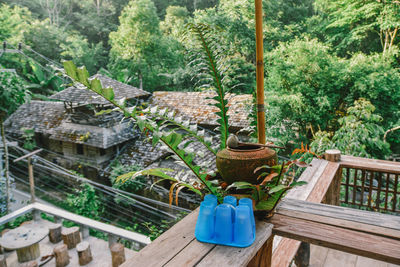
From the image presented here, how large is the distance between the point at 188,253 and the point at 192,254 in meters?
0.01

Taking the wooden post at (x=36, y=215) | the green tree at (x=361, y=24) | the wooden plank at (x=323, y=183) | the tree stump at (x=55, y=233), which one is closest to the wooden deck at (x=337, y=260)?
the wooden plank at (x=323, y=183)

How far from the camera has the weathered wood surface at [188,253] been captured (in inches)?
34.7

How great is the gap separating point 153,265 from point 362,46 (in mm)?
11365

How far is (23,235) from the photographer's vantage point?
4.10 meters

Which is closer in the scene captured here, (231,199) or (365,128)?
(231,199)

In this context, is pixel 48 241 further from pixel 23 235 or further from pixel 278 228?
pixel 278 228

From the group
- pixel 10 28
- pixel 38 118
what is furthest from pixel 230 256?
pixel 10 28

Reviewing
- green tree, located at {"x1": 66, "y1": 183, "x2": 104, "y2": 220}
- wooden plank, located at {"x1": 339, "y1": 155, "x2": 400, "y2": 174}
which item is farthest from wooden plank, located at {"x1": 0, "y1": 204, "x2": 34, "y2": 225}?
wooden plank, located at {"x1": 339, "y1": 155, "x2": 400, "y2": 174}

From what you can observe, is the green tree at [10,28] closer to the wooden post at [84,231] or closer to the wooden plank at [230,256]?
the wooden post at [84,231]

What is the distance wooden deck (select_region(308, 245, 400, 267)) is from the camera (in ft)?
6.41

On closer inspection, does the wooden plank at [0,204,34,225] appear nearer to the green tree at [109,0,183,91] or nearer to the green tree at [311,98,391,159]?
the green tree at [311,98,391,159]

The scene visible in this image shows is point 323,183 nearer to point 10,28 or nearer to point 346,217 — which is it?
point 346,217

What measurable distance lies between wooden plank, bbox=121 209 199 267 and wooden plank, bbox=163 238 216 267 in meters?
0.01

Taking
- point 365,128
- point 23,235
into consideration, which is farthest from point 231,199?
point 365,128
